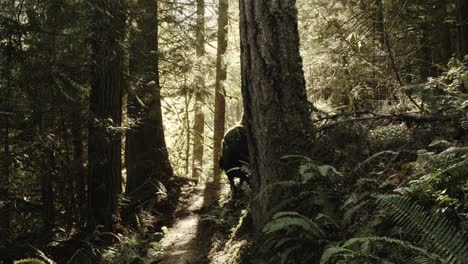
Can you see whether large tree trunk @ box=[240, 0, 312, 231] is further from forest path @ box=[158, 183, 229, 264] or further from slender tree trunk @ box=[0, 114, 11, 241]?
slender tree trunk @ box=[0, 114, 11, 241]

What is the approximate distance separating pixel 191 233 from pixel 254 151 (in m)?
3.89

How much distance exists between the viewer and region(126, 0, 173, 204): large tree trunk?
1046 cm

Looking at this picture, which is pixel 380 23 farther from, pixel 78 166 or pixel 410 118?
pixel 78 166

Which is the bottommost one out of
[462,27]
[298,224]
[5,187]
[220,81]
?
[298,224]

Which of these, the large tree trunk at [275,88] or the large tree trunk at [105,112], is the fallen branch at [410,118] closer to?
the large tree trunk at [275,88]

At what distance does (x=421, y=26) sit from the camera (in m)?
9.95

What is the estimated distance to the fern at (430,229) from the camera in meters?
3.10

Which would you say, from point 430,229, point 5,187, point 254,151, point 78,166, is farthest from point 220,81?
point 430,229

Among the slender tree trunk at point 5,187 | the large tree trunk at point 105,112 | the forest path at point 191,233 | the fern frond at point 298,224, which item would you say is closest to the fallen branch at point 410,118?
the fern frond at point 298,224

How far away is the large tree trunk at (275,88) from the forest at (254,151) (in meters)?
0.02

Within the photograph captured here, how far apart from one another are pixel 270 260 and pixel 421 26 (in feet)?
25.9

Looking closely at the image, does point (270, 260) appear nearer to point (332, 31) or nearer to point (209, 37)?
point (332, 31)

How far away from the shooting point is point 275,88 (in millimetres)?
5562

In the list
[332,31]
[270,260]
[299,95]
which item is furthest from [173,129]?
[270,260]
